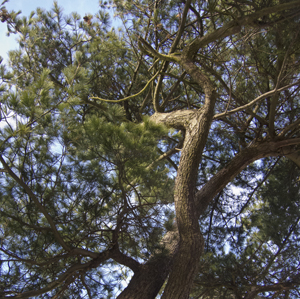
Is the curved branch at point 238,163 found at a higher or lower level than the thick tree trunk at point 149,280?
higher

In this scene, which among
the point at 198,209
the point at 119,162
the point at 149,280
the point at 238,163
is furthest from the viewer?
the point at 238,163

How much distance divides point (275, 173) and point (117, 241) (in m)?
2.73

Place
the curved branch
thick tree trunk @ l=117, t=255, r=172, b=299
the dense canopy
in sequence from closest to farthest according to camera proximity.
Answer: the dense canopy, thick tree trunk @ l=117, t=255, r=172, b=299, the curved branch

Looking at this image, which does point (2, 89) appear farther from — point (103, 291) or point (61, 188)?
point (103, 291)

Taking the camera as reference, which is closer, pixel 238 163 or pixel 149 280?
pixel 149 280

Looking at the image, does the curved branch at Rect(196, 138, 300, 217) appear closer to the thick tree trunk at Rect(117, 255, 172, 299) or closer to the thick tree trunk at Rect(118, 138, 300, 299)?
the thick tree trunk at Rect(118, 138, 300, 299)

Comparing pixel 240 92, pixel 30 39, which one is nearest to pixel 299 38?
pixel 240 92

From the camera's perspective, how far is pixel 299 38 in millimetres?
2623

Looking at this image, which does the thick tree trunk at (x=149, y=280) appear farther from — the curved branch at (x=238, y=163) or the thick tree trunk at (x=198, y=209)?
the curved branch at (x=238, y=163)

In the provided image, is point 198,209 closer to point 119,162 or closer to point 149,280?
point 149,280

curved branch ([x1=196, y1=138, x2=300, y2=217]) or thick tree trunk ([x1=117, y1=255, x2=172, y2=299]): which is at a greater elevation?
curved branch ([x1=196, y1=138, x2=300, y2=217])

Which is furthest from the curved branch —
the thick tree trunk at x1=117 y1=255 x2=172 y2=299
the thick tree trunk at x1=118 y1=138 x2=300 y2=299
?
the thick tree trunk at x1=117 y1=255 x2=172 y2=299

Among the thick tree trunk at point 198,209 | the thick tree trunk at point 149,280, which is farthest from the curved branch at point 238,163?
the thick tree trunk at point 149,280

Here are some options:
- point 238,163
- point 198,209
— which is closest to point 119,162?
point 198,209
